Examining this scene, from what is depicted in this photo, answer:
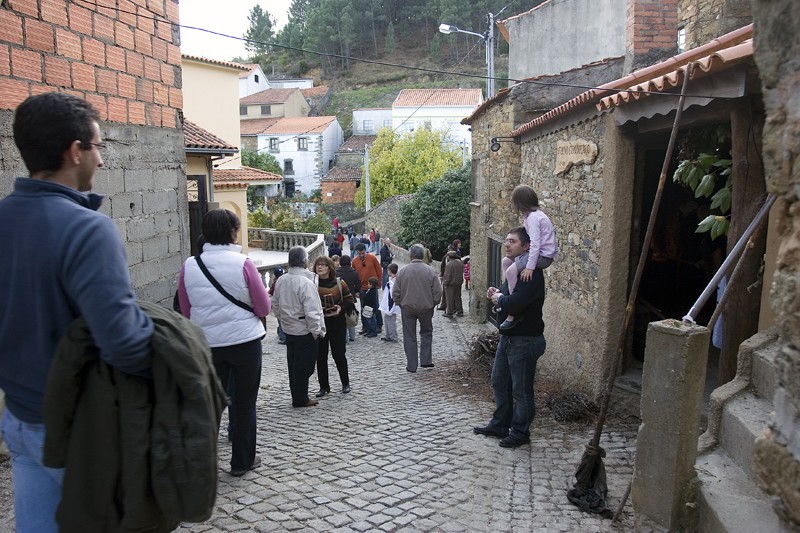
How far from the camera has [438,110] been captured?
53875 mm

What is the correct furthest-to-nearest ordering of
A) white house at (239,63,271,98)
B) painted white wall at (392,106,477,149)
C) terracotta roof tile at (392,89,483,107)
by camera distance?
white house at (239,63,271,98) < terracotta roof tile at (392,89,483,107) < painted white wall at (392,106,477,149)

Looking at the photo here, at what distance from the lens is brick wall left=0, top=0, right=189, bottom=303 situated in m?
4.25

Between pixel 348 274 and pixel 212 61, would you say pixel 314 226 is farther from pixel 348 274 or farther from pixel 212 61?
pixel 348 274

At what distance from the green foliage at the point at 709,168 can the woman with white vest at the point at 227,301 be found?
11.1ft

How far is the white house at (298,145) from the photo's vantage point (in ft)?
178

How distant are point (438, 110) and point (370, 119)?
966 cm

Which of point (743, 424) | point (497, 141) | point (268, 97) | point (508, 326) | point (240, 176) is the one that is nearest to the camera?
point (743, 424)

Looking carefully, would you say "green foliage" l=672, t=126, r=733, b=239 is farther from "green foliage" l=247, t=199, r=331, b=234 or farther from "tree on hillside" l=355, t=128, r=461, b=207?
"tree on hillside" l=355, t=128, r=461, b=207

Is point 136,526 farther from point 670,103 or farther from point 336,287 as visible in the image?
point 336,287

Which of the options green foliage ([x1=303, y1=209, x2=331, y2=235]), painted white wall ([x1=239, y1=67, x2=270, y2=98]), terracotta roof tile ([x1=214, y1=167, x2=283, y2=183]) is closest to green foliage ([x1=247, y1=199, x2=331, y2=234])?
green foliage ([x1=303, y1=209, x2=331, y2=235])

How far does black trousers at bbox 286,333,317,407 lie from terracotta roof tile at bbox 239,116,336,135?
49255mm

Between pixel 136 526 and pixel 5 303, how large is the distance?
0.75 m

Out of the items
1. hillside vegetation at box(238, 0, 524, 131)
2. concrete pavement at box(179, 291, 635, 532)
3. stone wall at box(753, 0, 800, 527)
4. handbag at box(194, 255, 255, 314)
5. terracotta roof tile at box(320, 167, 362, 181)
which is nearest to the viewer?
stone wall at box(753, 0, 800, 527)

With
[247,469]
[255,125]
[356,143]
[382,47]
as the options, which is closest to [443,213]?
[247,469]
